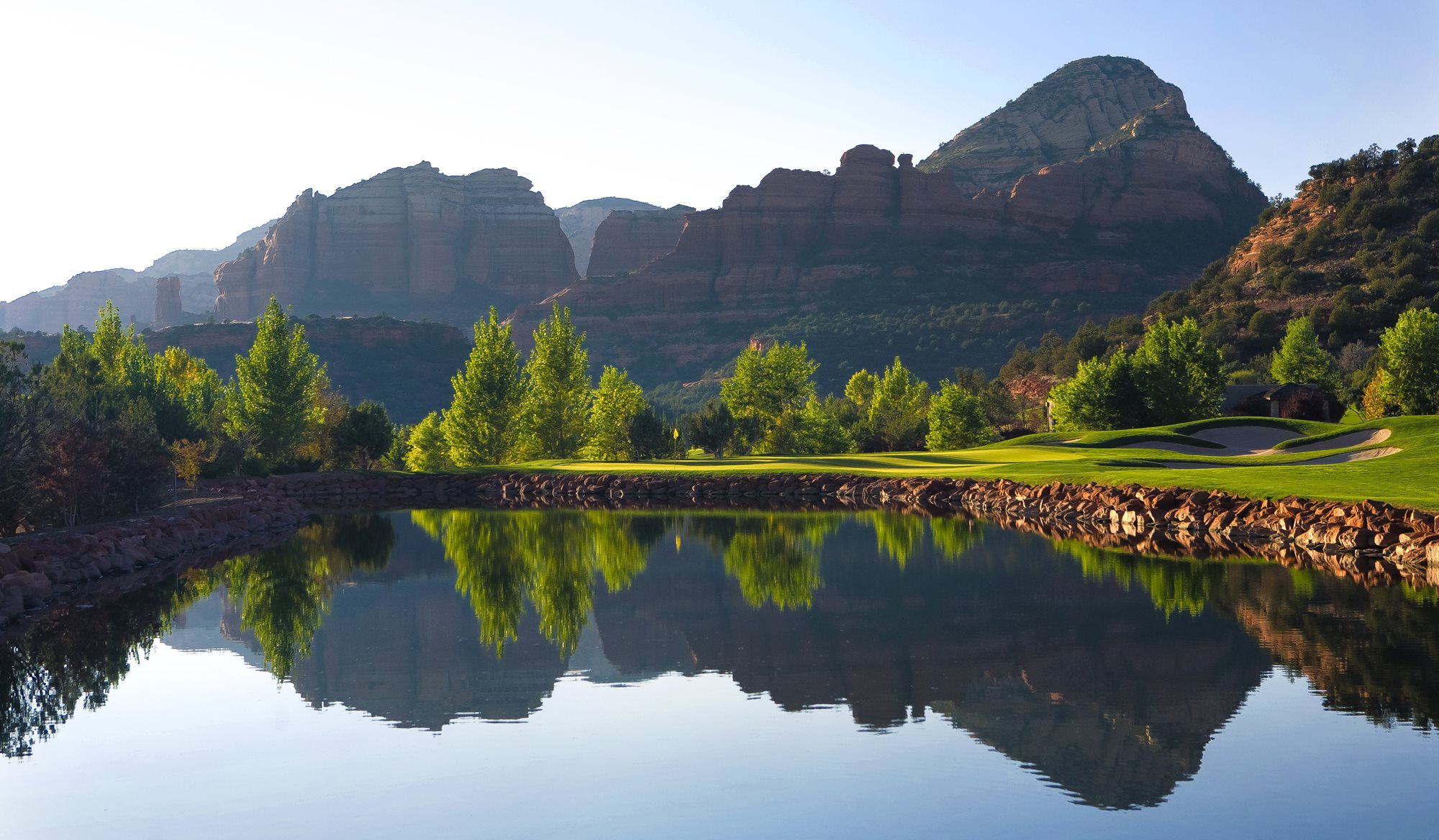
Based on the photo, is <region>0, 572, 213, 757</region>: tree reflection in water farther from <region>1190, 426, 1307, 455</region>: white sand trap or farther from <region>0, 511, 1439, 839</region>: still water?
<region>1190, 426, 1307, 455</region>: white sand trap

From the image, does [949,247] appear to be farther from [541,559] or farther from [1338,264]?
[541,559]

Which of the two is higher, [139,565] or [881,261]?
[881,261]

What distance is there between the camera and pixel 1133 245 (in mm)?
141375

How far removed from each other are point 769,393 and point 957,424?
9.96m

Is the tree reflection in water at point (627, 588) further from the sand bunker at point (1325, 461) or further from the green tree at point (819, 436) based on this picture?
the green tree at point (819, 436)

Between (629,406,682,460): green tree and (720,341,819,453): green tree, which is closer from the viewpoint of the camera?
(629,406,682,460): green tree

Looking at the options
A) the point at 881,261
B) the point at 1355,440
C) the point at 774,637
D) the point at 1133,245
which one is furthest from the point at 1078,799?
the point at 1133,245

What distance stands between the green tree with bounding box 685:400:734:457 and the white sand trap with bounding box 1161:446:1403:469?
26994 mm

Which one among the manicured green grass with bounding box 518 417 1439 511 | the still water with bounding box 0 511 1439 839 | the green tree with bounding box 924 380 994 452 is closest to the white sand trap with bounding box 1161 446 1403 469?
the manicured green grass with bounding box 518 417 1439 511

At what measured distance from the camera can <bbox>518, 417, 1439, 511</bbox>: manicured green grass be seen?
27.0 meters

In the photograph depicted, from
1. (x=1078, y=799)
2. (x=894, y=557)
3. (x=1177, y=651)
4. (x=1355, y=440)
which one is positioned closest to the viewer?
(x=1078, y=799)

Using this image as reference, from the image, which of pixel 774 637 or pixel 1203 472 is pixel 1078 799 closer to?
pixel 774 637

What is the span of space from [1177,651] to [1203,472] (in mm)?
20756

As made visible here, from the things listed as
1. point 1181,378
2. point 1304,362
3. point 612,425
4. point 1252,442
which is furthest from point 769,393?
point 1304,362
